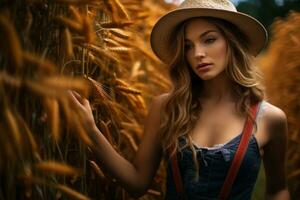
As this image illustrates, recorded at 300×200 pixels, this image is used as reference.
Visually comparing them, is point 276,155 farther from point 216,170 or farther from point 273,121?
point 216,170

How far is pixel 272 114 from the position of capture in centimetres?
221

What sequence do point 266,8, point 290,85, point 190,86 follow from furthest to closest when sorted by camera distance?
1. point 266,8
2. point 290,85
3. point 190,86

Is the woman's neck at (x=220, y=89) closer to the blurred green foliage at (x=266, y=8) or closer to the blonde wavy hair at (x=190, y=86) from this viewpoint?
the blonde wavy hair at (x=190, y=86)

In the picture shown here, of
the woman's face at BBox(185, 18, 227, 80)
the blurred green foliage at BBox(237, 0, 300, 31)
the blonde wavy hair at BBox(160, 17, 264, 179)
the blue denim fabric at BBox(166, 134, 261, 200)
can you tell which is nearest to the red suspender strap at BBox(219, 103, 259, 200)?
the blue denim fabric at BBox(166, 134, 261, 200)

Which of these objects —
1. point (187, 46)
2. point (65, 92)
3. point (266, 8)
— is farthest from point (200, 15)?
point (266, 8)

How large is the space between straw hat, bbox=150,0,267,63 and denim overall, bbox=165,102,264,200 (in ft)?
1.40

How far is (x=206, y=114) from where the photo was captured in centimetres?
223

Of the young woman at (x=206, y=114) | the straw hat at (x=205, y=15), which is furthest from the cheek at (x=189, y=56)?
the straw hat at (x=205, y=15)

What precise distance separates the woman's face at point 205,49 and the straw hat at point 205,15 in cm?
5

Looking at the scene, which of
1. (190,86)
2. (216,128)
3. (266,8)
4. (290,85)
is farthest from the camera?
(266,8)

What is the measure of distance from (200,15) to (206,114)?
39cm

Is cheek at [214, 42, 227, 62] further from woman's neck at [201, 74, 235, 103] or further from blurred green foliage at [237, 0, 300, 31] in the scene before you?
blurred green foliage at [237, 0, 300, 31]

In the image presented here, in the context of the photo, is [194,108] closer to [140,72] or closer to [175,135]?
[175,135]

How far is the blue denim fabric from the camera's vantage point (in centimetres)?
207
